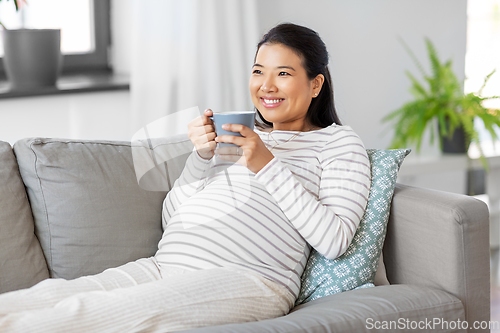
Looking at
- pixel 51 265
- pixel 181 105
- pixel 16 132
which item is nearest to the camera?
pixel 51 265

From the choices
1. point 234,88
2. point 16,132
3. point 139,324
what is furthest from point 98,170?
point 234,88

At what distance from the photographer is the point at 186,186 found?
4.95 feet

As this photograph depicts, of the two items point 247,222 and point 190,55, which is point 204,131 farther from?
point 190,55

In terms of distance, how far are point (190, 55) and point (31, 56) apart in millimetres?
592

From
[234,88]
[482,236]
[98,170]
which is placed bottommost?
[482,236]

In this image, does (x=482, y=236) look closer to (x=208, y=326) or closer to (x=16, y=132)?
(x=208, y=326)

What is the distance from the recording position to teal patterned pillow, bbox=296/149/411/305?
1371 mm

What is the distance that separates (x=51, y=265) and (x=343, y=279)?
0.74m

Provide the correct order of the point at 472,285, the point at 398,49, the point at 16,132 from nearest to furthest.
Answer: the point at 472,285
the point at 16,132
the point at 398,49

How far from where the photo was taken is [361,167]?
1402mm

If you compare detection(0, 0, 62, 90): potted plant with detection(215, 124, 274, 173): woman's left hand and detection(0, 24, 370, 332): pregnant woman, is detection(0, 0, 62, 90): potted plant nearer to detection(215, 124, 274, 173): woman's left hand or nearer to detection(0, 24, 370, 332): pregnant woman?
detection(0, 24, 370, 332): pregnant woman

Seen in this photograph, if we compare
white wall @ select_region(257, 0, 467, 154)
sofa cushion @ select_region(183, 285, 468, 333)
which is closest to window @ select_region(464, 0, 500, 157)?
white wall @ select_region(257, 0, 467, 154)

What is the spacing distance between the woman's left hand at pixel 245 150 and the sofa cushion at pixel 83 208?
384 millimetres

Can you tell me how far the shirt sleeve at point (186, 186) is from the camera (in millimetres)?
1488
